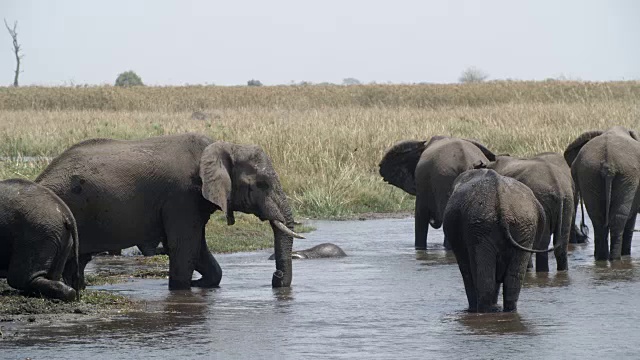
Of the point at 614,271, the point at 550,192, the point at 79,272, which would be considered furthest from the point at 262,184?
the point at 614,271

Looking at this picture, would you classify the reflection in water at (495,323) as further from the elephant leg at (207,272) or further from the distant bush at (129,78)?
the distant bush at (129,78)

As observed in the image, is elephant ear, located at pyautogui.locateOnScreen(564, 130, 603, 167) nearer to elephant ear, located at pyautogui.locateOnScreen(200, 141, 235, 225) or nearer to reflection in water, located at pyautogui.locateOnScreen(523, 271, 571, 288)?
reflection in water, located at pyautogui.locateOnScreen(523, 271, 571, 288)

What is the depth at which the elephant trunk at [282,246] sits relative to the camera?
12.3 m

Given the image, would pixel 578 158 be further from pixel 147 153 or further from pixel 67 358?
pixel 67 358

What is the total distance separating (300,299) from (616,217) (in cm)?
439

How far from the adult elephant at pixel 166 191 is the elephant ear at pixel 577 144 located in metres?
5.09

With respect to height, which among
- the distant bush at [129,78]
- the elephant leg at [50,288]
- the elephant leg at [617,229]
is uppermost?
the distant bush at [129,78]

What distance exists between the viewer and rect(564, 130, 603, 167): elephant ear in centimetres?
1580

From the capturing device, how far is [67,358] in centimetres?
868

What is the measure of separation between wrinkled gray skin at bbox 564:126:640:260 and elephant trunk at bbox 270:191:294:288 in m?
3.88

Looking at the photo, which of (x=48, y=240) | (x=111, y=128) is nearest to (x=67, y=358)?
(x=48, y=240)

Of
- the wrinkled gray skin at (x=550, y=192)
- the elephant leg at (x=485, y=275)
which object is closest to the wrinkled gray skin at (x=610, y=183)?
the wrinkled gray skin at (x=550, y=192)

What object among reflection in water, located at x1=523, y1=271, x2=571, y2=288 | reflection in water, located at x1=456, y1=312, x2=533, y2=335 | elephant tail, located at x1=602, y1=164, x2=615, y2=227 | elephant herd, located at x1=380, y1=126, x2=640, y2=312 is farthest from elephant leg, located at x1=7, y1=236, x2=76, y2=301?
elephant tail, located at x1=602, y1=164, x2=615, y2=227

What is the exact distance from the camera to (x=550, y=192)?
41.7 feet
